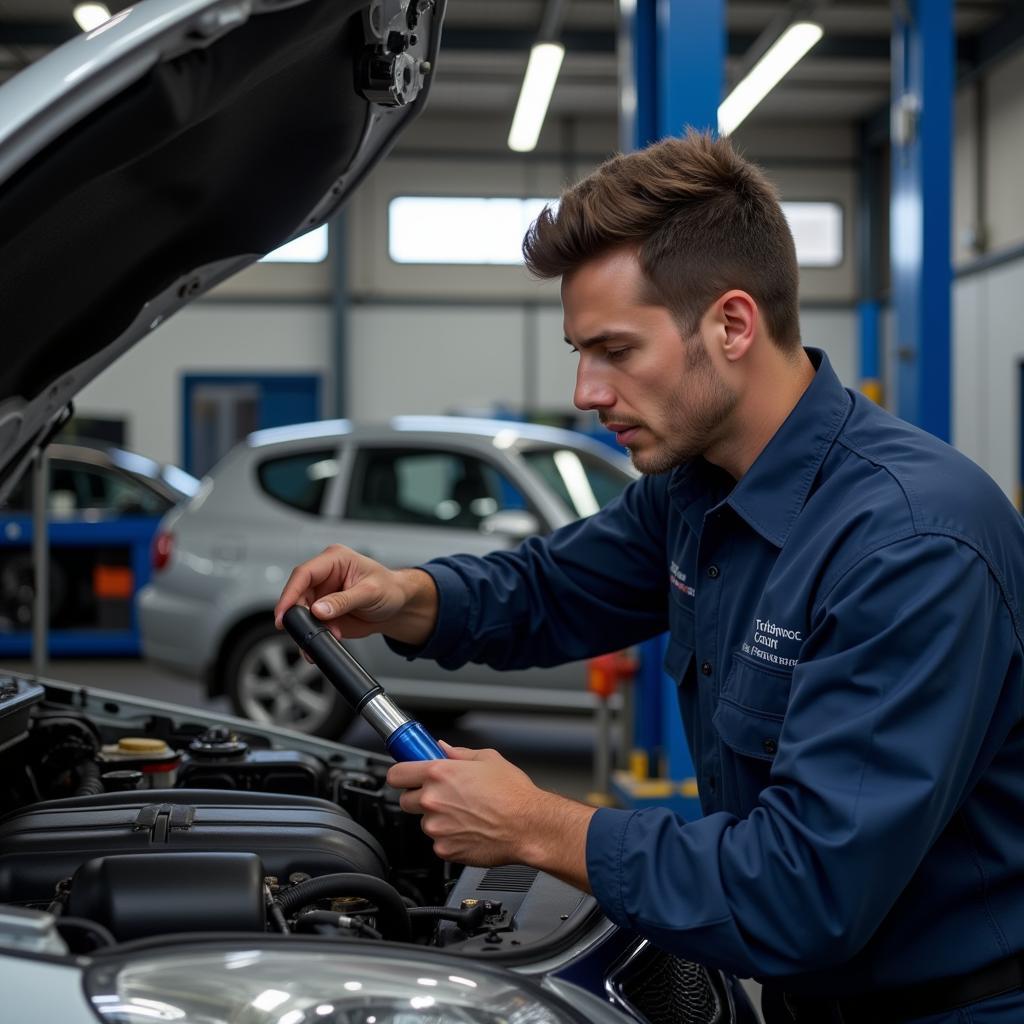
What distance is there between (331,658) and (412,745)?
21 cm

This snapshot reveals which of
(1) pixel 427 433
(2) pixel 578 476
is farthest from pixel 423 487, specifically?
(2) pixel 578 476

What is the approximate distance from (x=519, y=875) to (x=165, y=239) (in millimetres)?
1012

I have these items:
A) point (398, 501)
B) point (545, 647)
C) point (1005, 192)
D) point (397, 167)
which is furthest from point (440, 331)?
point (545, 647)

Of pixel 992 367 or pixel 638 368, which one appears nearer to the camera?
pixel 638 368

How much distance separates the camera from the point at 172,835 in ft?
4.93

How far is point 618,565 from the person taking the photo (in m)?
1.99

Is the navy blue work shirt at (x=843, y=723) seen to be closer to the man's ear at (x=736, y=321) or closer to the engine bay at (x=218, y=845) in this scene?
the man's ear at (x=736, y=321)

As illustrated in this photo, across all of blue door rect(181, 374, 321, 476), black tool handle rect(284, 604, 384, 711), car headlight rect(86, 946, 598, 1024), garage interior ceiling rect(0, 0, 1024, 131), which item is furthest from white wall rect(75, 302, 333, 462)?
car headlight rect(86, 946, 598, 1024)

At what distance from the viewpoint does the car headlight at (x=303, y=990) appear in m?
1.04

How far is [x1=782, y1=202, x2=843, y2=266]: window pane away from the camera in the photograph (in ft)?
50.6

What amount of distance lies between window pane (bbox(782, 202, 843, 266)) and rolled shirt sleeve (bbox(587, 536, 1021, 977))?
1484 centimetres

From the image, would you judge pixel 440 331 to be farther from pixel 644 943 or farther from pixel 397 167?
pixel 644 943

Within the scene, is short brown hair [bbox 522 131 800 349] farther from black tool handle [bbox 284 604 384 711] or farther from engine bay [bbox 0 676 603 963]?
engine bay [bbox 0 676 603 963]

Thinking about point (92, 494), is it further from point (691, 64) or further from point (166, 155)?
point (166, 155)
